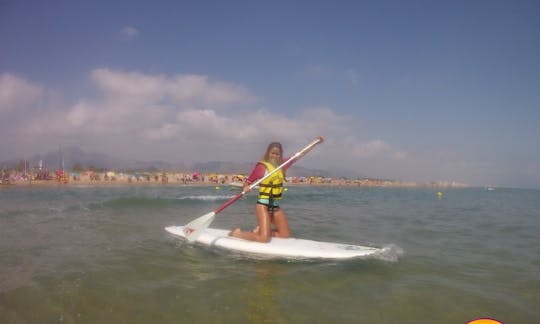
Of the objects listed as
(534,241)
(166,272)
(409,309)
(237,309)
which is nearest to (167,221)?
(166,272)

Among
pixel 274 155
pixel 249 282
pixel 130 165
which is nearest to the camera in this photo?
pixel 249 282

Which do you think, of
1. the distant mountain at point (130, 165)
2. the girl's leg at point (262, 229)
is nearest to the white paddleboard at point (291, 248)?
the girl's leg at point (262, 229)

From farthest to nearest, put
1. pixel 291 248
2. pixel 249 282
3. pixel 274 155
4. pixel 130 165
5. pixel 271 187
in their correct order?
1. pixel 130 165
2. pixel 274 155
3. pixel 271 187
4. pixel 291 248
5. pixel 249 282

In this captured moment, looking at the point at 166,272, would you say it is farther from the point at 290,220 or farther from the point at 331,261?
the point at 290,220

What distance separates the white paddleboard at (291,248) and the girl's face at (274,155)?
4.89 feet

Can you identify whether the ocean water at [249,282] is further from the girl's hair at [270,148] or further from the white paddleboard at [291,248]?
the girl's hair at [270,148]

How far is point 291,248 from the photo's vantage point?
5473mm

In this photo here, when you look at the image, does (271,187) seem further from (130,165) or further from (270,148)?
(130,165)

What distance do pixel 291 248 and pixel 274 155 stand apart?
185cm

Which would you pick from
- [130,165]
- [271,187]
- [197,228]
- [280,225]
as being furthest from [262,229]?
[130,165]

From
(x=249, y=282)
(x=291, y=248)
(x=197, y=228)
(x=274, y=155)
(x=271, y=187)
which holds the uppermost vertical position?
(x=274, y=155)

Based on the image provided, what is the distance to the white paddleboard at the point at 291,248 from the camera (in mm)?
5230

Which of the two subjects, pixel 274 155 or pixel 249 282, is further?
pixel 274 155

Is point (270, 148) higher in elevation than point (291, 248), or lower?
higher
